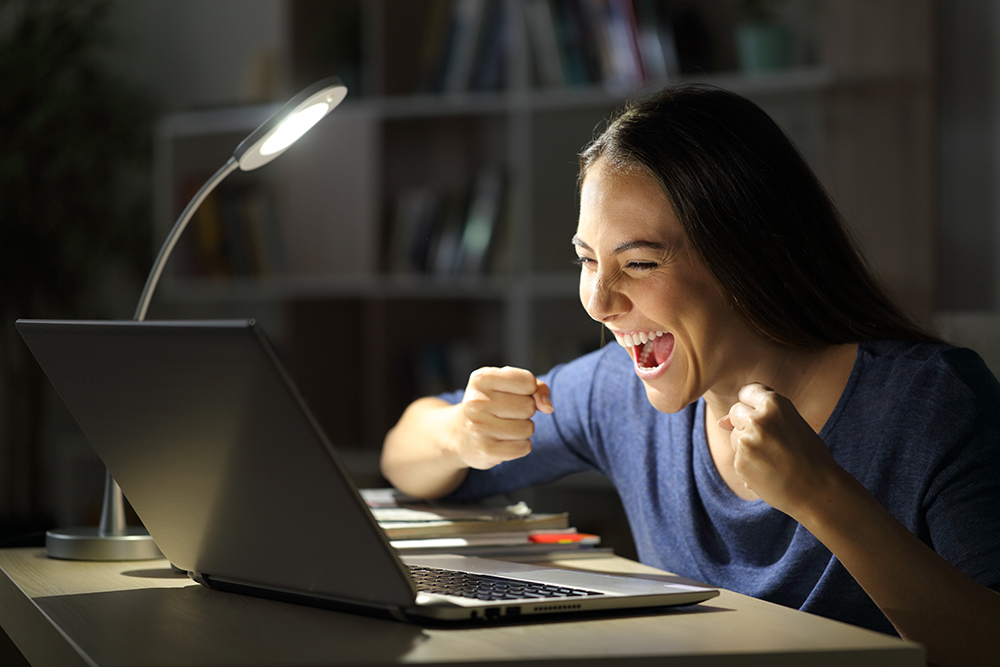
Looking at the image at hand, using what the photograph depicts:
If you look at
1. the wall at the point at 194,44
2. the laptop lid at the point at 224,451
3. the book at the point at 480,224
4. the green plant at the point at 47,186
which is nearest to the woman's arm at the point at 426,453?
the laptop lid at the point at 224,451

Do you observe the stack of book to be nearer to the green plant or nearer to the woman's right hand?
the woman's right hand

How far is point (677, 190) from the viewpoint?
1120 millimetres

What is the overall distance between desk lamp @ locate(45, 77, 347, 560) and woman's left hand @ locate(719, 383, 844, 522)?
1.96 ft

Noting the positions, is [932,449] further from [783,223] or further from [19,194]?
[19,194]

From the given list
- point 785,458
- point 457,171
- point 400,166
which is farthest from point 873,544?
point 457,171

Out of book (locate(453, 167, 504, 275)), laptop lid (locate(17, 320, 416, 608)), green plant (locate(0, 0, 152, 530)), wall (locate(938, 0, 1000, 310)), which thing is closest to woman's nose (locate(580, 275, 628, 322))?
laptop lid (locate(17, 320, 416, 608))

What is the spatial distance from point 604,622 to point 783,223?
54 cm

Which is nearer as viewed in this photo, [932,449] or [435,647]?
[435,647]

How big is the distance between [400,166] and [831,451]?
239 centimetres

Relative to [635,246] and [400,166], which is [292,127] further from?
[400,166]

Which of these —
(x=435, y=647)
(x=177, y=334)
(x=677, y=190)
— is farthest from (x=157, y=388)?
(x=677, y=190)

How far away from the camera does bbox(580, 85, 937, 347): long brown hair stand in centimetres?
112

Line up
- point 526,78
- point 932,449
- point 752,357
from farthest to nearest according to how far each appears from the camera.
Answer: point 526,78
point 752,357
point 932,449

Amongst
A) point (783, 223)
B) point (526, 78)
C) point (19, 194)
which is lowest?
point (783, 223)
